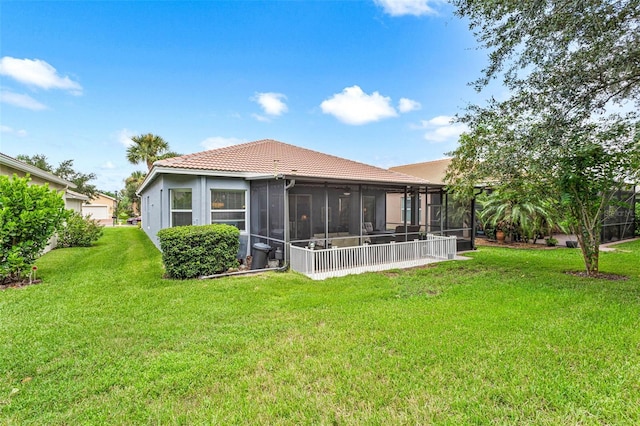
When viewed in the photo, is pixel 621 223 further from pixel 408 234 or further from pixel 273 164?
pixel 273 164

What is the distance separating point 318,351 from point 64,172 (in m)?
45.3

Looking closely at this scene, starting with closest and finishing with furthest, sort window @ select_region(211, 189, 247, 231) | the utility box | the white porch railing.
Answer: the white porch railing
the utility box
window @ select_region(211, 189, 247, 231)

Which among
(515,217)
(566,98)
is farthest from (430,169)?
(566,98)

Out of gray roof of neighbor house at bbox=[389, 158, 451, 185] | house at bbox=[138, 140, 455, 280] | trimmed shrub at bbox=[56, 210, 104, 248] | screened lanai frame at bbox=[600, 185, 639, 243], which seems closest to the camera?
house at bbox=[138, 140, 455, 280]

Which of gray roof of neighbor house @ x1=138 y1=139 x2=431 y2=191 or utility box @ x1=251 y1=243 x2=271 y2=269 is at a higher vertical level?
gray roof of neighbor house @ x1=138 y1=139 x2=431 y2=191

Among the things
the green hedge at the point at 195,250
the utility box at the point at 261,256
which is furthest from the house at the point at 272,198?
the green hedge at the point at 195,250

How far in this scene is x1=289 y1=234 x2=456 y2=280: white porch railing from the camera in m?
7.67

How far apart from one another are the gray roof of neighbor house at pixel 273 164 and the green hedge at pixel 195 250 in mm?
2118

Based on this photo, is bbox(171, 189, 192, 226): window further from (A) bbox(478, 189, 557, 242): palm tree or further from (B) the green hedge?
(A) bbox(478, 189, 557, 242): palm tree

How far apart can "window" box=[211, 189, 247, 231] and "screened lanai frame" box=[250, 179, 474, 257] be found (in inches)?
13.2

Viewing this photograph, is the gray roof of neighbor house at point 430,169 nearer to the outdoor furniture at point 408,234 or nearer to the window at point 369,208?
the window at point 369,208

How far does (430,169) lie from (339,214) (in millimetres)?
11229

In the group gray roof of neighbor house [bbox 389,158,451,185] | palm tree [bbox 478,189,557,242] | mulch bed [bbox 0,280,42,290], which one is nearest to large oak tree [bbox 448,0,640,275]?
palm tree [bbox 478,189,557,242]

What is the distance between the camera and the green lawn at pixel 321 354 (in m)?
2.47
